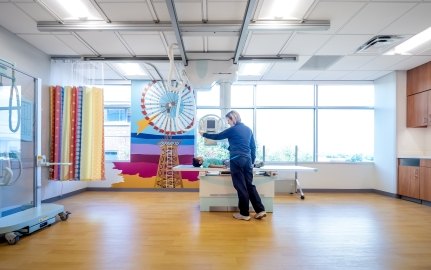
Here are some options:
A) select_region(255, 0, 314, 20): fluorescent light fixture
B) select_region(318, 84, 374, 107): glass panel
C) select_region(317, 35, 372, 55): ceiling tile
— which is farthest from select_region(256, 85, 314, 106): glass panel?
select_region(255, 0, 314, 20): fluorescent light fixture

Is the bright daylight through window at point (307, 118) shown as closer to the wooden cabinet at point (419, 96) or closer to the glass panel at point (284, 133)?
the glass panel at point (284, 133)

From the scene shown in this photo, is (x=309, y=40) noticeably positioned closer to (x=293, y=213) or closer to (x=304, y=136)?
(x=293, y=213)

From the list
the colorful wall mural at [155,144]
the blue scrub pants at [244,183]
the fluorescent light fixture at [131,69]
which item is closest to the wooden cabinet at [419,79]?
the blue scrub pants at [244,183]

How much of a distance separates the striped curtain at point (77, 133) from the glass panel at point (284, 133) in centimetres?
333

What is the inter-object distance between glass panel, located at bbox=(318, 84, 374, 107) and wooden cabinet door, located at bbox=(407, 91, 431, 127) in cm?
98

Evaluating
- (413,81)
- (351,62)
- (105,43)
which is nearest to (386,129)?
(413,81)

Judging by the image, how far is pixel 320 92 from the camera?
6.09 metres

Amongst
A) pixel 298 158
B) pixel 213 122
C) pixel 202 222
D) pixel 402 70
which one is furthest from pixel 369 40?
pixel 202 222

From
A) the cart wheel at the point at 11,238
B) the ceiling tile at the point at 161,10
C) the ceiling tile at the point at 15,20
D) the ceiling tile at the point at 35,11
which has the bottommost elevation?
the cart wheel at the point at 11,238

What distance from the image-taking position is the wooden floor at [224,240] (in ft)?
7.15

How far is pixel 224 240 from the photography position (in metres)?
2.71

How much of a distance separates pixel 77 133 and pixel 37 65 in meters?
1.19

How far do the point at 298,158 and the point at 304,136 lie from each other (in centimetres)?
51

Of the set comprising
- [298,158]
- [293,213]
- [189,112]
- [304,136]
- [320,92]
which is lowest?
[293,213]
